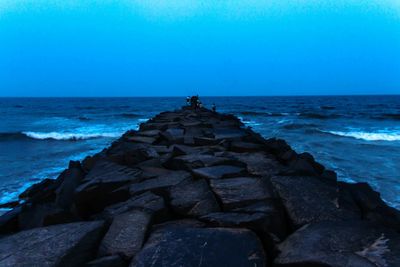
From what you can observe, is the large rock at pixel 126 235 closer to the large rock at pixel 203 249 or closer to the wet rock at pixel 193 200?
the large rock at pixel 203 249

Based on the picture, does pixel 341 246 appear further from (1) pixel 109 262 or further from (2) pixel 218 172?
(2) pixel 218 172

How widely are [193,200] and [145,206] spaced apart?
0.42 meters

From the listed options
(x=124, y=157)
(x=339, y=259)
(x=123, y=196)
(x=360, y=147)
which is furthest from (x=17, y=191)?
(x=360, y=147)

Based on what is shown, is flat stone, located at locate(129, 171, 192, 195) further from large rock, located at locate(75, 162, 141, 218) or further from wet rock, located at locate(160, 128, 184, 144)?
wet rock, located at locate(160, 128, 184, 144)

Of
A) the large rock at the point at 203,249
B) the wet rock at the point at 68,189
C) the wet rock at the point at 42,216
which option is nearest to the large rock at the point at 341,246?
the large rock at the point at 203,249

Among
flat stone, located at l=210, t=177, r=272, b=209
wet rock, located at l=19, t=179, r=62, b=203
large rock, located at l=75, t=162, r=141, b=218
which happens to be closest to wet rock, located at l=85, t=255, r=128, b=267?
flat stone, located at l=210, t=177, r=272, b=209

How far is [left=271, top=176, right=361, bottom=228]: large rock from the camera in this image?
95.7 inches

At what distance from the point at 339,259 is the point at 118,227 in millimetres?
1449

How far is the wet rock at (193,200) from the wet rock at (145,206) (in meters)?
0.13

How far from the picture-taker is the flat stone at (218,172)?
3.43 metres

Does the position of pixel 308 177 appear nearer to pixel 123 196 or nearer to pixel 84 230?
pixel 123 196

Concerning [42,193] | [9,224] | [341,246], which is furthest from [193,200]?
[42,193]

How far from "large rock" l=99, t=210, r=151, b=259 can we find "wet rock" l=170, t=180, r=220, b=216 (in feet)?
1.23

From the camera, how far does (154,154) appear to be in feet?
16.0
